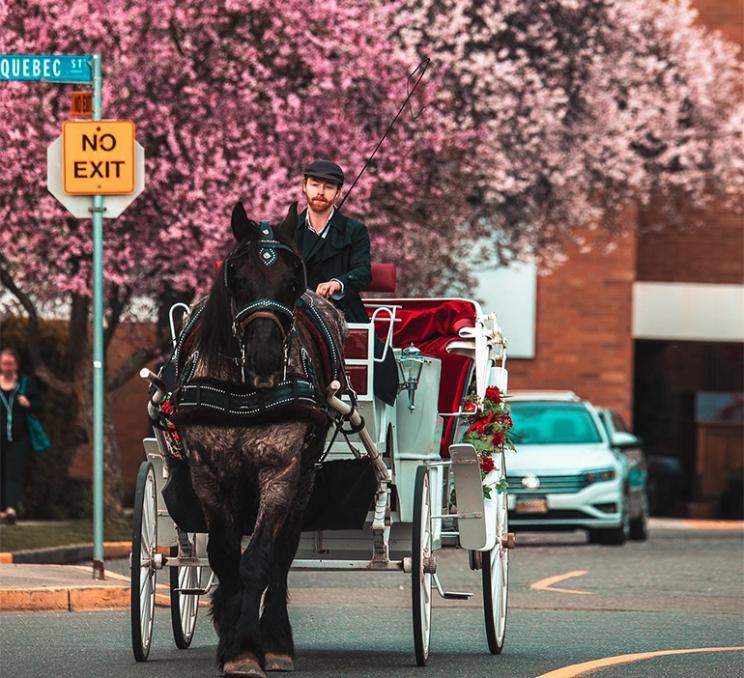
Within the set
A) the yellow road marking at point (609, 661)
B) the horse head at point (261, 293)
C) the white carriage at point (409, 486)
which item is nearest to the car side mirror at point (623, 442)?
the white carriage at point (409, 486)

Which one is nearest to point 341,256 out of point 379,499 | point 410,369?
point 410,369

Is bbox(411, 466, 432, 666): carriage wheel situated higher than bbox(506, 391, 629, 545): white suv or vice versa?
bbox(411, 466, 432, 666): carriage wheel

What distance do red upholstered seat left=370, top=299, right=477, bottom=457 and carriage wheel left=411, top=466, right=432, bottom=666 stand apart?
1.22 meters

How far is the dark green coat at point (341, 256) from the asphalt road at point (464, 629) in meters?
1.81

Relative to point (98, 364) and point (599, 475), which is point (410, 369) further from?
point (599, 475)

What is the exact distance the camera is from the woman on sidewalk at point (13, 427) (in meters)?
20.8

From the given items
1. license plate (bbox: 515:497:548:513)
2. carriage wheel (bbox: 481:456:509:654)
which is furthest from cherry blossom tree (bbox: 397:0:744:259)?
carriage wheel (bbox: 481:456:509:654)

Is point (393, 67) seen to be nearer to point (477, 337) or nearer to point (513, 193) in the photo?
point (513, 193)

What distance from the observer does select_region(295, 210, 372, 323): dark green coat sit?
1064 cm

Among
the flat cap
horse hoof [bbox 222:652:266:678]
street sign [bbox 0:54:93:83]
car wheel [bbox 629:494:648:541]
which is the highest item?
street sign [bbox 0:54:93:83]

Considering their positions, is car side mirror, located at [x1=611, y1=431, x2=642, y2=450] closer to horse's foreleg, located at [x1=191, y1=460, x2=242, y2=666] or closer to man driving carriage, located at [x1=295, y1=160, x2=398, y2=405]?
man driving carriage, located at [x1=295, y1=160, x2=398, y2=405]

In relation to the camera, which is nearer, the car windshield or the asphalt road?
the asphalt road

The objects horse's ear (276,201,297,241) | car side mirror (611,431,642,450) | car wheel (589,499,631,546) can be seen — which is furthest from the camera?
car side mirror (611,431,642,450)

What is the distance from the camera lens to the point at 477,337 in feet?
36.9
